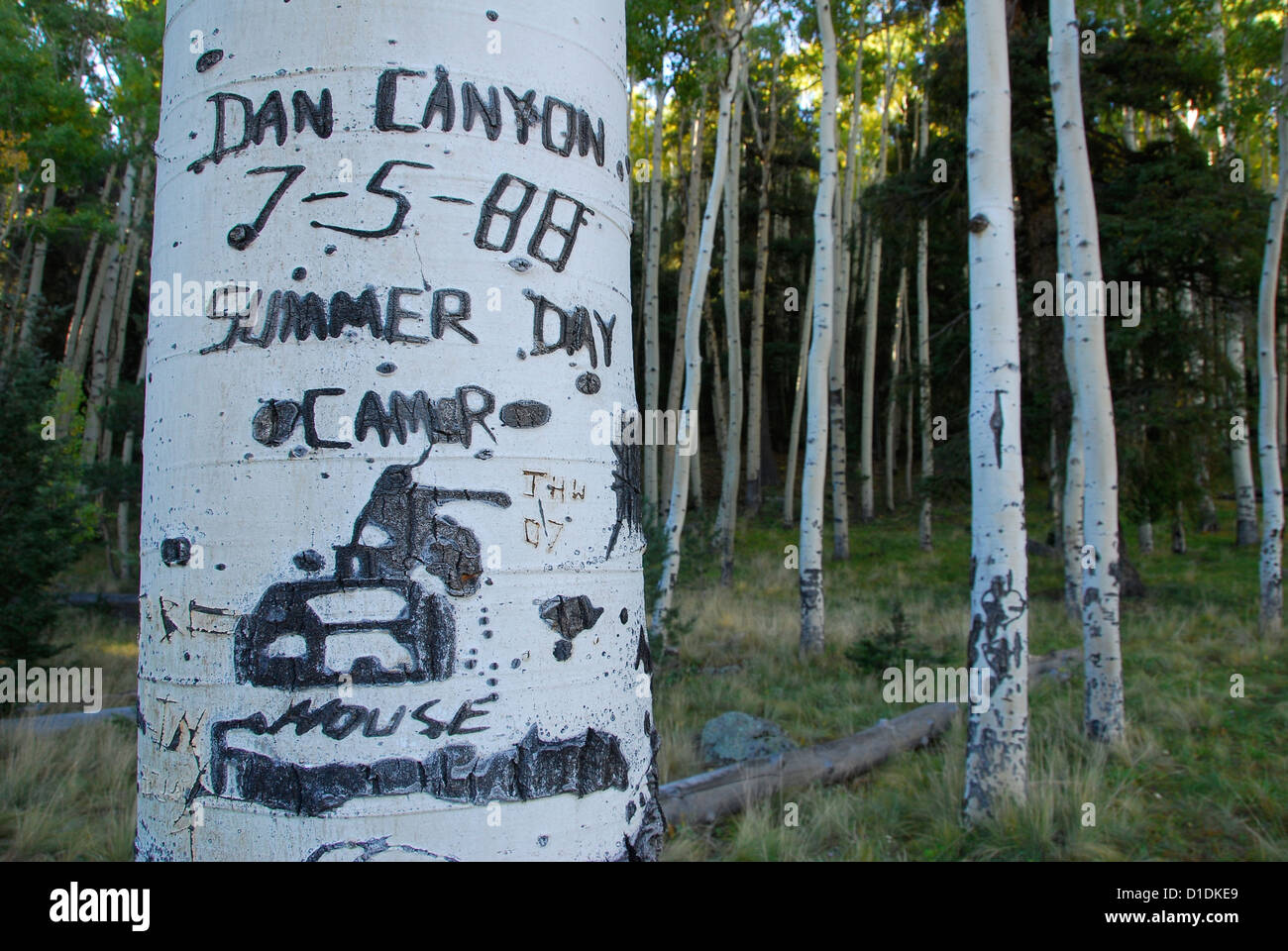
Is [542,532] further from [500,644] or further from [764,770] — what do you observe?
[764,770]

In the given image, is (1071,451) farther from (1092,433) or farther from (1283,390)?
(1283,390)

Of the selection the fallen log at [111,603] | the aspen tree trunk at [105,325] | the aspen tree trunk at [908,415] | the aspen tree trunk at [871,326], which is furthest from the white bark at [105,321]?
the aspen tree trunk at [908,415]

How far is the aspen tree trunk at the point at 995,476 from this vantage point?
4.48 meters

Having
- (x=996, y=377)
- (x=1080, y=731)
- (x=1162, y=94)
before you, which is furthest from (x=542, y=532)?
(x=1162, y=94)

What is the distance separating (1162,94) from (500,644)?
14.1 metres

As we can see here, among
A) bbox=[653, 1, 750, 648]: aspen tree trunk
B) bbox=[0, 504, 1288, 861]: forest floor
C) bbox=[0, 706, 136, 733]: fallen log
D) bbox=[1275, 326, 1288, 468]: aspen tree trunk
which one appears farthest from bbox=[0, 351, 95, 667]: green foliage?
bbox=[1275, 326, 1288, 468]: aspen tree trunk

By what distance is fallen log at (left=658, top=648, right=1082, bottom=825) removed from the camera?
15.8 ft

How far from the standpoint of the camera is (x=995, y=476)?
178 inches

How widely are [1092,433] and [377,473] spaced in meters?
6.23

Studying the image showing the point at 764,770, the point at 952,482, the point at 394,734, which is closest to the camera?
the point at 394,734

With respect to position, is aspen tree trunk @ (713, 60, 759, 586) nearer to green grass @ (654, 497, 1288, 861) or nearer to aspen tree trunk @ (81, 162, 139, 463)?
green grass @ (654, 497, 1288, 861)

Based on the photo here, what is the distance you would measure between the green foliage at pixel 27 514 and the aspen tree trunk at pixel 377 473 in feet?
25.3

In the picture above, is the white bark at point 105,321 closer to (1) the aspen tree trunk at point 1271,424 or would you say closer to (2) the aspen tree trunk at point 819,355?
(2) the aspen tree trunk at point 819,355

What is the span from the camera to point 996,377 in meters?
4.55
